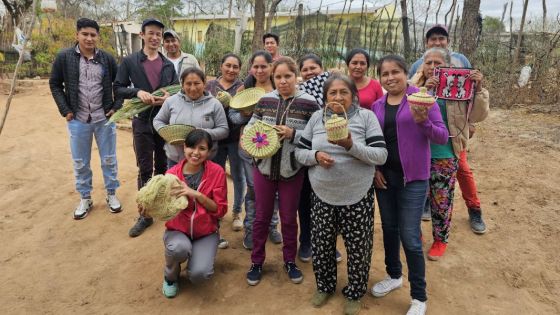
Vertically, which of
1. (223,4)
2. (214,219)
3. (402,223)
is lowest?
(214,219)

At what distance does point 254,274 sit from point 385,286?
2.99ft

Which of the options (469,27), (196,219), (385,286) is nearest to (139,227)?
(196,219)

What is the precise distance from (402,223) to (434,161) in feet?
2.60

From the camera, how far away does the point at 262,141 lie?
7.80ft

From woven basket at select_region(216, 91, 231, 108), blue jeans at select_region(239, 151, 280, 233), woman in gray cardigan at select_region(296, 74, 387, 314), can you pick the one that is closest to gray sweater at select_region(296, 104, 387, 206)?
woman in gray cardigan at select_region(296, 74, 387, 314)

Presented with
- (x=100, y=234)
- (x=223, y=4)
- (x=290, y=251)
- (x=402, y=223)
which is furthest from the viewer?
(x=223, y=4)

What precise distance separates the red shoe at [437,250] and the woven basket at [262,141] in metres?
1.70

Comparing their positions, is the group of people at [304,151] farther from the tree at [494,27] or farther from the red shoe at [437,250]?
the tree at [494,27]

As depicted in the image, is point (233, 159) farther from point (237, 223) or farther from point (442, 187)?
point (442, 187)

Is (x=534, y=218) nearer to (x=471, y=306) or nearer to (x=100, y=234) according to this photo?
(x=471, y=306)

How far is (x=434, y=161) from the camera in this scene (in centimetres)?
289

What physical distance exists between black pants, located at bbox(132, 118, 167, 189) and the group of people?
0.01 meters

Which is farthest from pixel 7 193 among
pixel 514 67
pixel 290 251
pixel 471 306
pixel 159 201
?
pixel 514 67

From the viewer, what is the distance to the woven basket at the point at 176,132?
276cm
